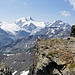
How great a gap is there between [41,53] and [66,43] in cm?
655

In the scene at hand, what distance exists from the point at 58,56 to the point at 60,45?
570cm

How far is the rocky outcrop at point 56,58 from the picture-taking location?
39938mm

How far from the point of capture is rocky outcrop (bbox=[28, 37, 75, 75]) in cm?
3994

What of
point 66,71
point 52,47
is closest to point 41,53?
point 52,47

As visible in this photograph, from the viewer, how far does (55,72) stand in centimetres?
4116

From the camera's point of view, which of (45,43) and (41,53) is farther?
(45,43)

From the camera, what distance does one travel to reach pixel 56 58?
42375mm

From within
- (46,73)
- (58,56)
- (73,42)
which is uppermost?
(73,42)

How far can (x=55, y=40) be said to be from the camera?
5138 centimetres

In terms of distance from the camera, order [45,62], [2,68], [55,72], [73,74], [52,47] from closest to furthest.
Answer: [73,74] → [55,72] → [45,62] → [52,47] → [2,68]

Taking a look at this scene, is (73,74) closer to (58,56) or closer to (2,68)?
(58,56)

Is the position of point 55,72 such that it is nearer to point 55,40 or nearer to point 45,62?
point 45,62

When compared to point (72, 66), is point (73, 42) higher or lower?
higher

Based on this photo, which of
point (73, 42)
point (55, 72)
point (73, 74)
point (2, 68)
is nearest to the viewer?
point (73, 74)
